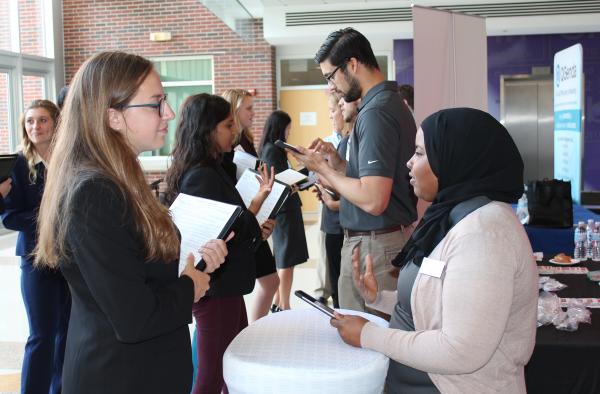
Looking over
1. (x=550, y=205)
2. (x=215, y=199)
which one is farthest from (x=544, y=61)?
(x=215, y=199)

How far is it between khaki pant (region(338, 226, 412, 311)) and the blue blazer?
146 cm

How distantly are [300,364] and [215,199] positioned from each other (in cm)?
107

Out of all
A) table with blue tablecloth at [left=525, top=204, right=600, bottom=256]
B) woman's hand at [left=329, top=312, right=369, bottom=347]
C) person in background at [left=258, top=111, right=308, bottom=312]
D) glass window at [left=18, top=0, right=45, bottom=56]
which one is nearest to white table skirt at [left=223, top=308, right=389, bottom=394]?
woman's hand at [left=329, top=312, right=369, bottom=347]

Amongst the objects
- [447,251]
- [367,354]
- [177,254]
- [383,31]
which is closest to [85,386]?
[177,254]

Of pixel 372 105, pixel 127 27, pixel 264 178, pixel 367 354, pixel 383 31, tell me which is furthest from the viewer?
pixel 127 27

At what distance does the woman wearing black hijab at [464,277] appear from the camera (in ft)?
3.93

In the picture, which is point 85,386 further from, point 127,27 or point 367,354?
point 127,27

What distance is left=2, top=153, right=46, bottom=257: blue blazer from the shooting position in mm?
2758

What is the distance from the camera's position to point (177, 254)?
1.39 m

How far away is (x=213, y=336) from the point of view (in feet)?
7.25

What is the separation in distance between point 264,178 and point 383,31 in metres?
7.34

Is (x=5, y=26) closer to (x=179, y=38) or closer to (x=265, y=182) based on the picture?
(x=179, y=38)

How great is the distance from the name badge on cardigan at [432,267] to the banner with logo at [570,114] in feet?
A: 13.8

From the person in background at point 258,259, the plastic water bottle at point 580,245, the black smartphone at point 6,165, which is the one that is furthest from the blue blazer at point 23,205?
the plastic water bottle at point 580,245
